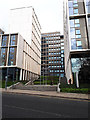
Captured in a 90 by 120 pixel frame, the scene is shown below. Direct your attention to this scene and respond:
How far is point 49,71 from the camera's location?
243 ft

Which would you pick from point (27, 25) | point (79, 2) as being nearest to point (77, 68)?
point (79, 2)

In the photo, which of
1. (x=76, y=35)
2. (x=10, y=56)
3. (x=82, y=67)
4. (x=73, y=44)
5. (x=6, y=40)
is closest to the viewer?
(x=82, y=67)

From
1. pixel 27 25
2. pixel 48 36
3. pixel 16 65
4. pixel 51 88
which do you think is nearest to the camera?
pixel 51 88

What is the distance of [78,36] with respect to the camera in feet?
75.5

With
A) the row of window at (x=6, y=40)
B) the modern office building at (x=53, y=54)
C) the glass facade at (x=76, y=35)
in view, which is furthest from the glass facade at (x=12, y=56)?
the modern office building at (x=53, y=54)

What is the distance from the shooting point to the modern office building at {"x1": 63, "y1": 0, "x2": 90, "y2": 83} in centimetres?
2148

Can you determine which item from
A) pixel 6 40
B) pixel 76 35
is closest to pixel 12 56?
pixel 6 40

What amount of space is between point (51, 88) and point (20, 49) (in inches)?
957

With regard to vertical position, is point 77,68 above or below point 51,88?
above

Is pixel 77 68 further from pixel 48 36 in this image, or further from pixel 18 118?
pixel 48 36

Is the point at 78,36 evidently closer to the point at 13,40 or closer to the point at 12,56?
the point at 12,56

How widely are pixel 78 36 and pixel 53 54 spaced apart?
55.1 metres

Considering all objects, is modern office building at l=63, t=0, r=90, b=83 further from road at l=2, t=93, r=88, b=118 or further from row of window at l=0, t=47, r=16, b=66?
row of window at l=0, t=47, r=16, b=66

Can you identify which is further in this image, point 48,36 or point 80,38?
point 48,36
